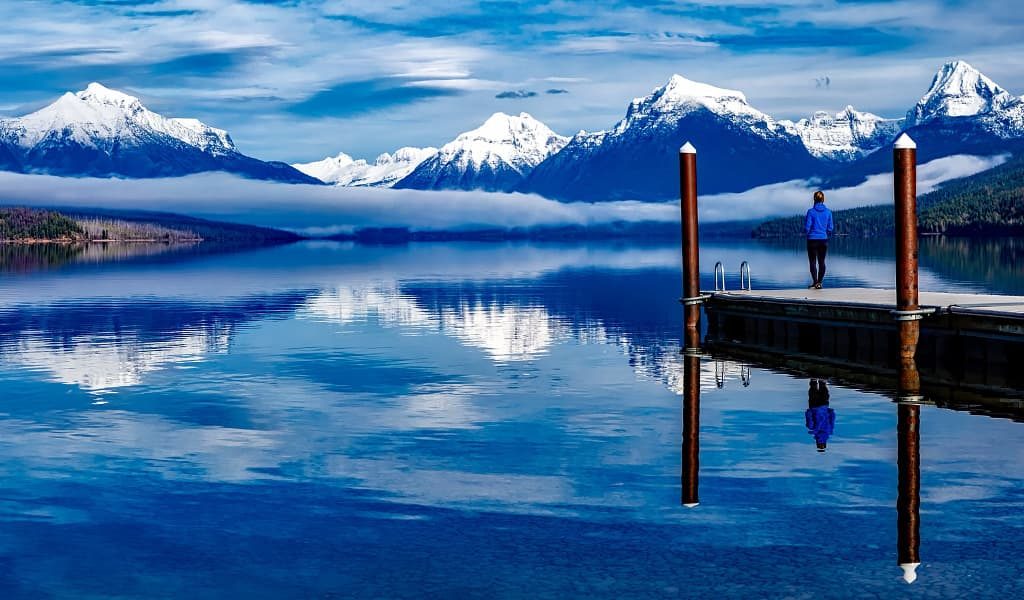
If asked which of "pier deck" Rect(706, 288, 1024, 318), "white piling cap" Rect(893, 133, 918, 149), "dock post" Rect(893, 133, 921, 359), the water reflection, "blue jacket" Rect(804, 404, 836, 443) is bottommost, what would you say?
"blue jacket" Rect(804, 404, 836, 443)

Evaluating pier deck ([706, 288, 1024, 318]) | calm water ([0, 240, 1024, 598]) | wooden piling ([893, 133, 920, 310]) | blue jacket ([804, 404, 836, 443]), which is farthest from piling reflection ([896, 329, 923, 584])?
pier deck ([706, 288, 1024, 318])

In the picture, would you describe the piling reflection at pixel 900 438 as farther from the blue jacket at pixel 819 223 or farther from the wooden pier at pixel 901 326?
the blue jacket at pixel 819 223

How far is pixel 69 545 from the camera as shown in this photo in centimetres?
1939

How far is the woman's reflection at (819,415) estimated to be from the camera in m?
27.7

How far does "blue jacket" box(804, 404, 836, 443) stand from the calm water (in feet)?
0.91

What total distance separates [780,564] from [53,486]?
43.0ft

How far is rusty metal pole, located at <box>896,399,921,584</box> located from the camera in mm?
17936

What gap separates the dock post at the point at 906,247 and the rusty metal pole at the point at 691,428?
5763 millimetres

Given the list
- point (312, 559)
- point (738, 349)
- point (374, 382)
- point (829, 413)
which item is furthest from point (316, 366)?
point (312, 559)

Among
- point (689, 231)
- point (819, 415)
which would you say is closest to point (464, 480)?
point (819, 415)

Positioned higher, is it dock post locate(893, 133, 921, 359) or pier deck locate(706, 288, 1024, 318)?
dock post locate(893, 133, 921, 359)

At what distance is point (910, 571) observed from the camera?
17297 mm

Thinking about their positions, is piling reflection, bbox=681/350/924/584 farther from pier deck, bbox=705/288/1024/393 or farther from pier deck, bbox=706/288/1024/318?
pier deck, bbox=706/288/1024/318

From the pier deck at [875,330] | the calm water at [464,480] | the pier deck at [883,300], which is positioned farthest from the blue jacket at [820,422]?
the pier deck at [883,300]
